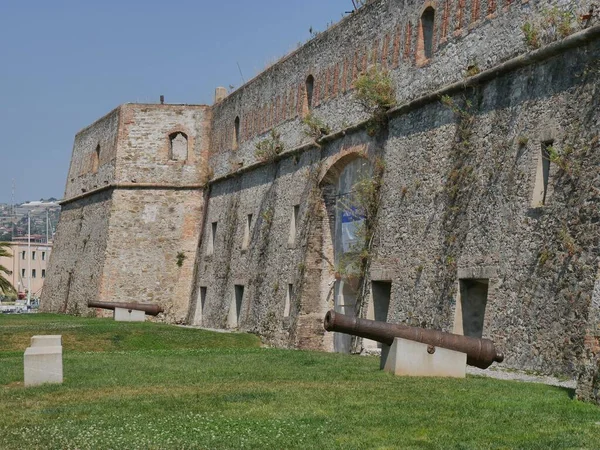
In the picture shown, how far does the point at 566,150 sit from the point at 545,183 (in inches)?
35.2

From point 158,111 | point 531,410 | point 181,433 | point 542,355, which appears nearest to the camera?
point 181,433

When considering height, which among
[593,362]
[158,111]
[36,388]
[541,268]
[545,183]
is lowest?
[36,388]

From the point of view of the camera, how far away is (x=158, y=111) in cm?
3325

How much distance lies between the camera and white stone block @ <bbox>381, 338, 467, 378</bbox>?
1226cm

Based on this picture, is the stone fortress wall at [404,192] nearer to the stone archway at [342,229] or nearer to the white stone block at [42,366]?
the stone archway at [342,229]

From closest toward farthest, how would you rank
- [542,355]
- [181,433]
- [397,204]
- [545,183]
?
[181,433] < [542,355] < [545,183] < [397,204]

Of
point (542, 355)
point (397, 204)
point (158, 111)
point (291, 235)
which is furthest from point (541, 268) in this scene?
point (158, 111)

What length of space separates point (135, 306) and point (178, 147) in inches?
243

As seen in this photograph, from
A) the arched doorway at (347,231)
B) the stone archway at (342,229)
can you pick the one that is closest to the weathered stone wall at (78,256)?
the stone archway at (342,229)

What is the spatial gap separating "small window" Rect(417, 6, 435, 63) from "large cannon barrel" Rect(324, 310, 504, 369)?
757 centimetres

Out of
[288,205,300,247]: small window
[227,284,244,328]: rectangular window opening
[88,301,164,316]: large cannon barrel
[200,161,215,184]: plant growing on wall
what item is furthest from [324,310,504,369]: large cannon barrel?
[200,161,215,184]: plant growing on wall

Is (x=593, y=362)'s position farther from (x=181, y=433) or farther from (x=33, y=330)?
(x=33, y=330)

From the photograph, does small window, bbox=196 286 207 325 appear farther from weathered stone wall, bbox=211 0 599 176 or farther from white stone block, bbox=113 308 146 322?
weathered stone wall, bbox=211 0 599 176

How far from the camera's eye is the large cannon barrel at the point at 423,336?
1238cm
